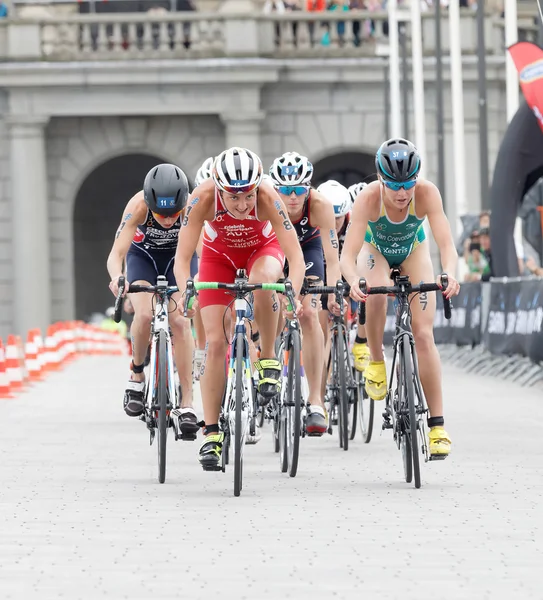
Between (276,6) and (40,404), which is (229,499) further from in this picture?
(276,6)

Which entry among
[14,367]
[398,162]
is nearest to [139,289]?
[398,162]

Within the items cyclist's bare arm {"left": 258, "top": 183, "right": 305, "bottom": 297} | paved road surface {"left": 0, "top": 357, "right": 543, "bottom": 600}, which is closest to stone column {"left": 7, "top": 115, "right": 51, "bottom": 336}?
paved road surface {"left": 0, "top": 357, "right": 543, "bottom": 600}

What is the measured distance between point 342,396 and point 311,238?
4.64 ft

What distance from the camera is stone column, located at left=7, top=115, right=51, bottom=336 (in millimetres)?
45938

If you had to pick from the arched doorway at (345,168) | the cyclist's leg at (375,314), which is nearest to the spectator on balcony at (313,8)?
the arched doorway at (345,168)

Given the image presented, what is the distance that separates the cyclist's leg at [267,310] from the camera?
1116 cm

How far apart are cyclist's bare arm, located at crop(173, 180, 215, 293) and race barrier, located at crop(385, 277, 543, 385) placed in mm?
9657

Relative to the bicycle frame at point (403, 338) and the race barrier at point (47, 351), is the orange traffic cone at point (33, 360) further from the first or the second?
the bicycle frame at point (403, 338)

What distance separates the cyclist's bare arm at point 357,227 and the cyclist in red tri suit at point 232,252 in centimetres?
33

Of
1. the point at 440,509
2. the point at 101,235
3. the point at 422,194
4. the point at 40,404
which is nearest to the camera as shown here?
the point at 440,509

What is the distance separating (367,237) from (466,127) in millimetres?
34990

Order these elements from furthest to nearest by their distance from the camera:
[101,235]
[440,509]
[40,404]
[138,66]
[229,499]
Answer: [101,235]
[138,66]
[40,404]
[229,499]
[440,509]

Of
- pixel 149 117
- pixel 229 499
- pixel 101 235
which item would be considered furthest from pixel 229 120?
pixel 229 499

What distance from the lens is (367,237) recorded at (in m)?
11.7
